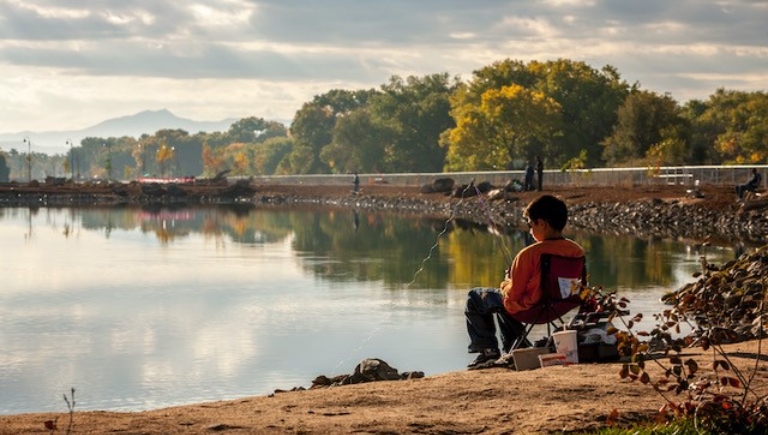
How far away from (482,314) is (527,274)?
102 centimetres

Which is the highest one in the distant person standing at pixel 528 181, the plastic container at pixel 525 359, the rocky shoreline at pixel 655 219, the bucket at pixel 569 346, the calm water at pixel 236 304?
the distant person standing at pixel 528 181

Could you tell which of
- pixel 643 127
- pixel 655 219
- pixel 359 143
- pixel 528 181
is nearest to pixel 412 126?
pixel 359 143

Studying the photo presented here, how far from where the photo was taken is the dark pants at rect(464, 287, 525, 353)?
1422 cm

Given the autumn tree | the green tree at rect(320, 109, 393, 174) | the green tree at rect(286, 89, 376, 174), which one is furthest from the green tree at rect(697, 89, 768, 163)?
the green tree at rect(286, 89, 376, 174)

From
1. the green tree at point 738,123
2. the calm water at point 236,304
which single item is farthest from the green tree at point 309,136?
the calm water at point 236,304

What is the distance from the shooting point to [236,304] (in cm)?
3084

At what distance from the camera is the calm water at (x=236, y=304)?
778 inches

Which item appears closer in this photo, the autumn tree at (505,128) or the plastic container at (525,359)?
the plastic container at (525,359)

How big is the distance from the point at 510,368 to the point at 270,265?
30.5m

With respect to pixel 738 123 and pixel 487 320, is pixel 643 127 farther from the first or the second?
pixel 487 320

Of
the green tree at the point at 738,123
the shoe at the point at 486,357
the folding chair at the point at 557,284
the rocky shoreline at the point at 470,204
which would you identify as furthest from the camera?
the green tree at the point at 738,123

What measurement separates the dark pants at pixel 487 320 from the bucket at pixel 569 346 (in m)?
0.95

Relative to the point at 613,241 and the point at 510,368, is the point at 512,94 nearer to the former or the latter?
the point at 613,241

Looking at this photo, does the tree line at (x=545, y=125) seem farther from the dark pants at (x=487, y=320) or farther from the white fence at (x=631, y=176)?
the dark pants at (x=487, y=320)
